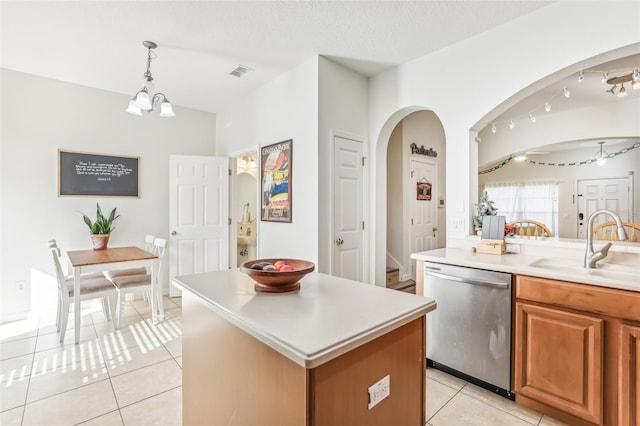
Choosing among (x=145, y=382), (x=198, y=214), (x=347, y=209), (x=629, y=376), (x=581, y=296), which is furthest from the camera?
(x=198, y=214)

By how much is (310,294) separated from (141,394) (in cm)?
167

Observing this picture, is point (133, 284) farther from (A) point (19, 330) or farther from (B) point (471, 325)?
(B) point (471, 325)

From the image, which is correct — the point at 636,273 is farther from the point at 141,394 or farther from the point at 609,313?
the point at 141,394

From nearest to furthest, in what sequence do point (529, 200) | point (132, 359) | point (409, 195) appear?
point (132, 359)
point (409, 195)
point (529, 200)

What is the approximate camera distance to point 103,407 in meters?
1.91

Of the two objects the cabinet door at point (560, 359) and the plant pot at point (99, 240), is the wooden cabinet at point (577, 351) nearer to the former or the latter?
the cabinet door at point (560, 359)

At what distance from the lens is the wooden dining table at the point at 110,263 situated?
9.05 feet

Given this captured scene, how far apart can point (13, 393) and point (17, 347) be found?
36.6 inches

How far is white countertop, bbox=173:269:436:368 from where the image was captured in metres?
0.83

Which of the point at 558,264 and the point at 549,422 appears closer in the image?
the point at 549,422

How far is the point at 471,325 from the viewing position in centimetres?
205

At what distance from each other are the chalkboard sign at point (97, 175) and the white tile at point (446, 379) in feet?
13.6

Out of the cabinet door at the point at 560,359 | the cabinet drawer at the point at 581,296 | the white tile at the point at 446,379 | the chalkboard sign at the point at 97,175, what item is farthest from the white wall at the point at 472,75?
the chalkboard sign at the point at 97,175

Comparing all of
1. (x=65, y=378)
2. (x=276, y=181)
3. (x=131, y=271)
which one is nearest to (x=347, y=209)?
(x=276, y=181)
